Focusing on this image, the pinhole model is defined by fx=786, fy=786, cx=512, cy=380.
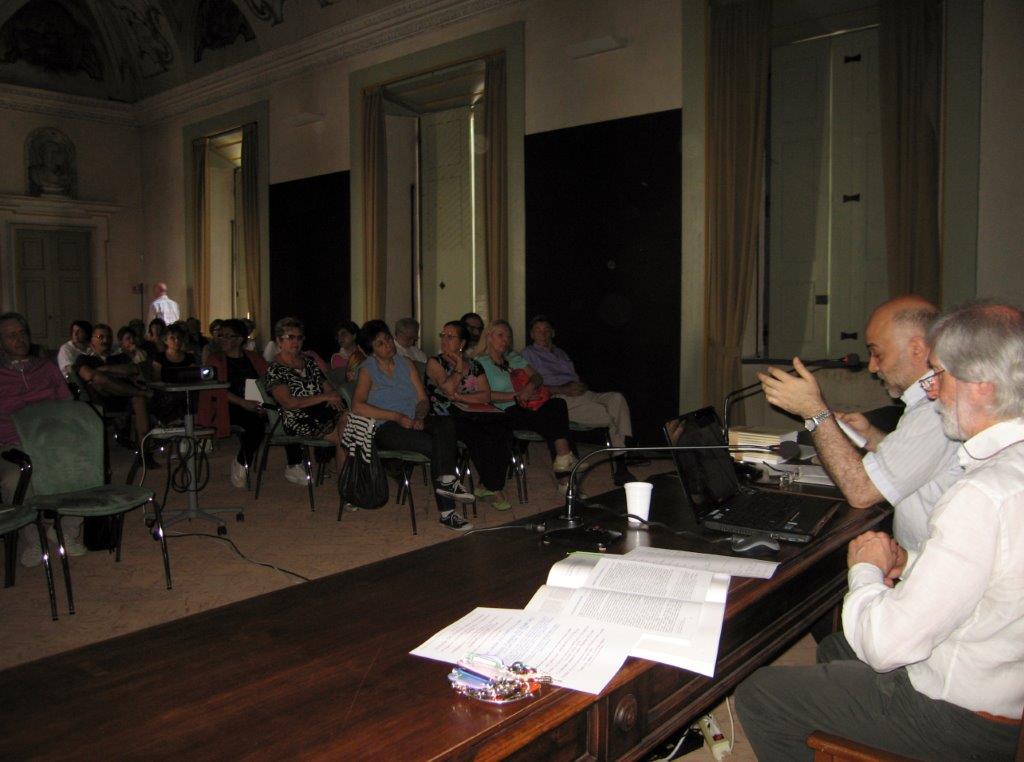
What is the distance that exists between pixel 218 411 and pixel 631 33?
481 centimetres

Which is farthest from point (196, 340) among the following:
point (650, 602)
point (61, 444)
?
point (650, 602)

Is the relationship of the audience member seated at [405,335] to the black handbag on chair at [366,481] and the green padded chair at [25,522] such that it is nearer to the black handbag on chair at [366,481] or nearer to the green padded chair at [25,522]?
the black handbag on chair at [366,481]

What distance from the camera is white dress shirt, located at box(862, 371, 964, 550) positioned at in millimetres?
2111

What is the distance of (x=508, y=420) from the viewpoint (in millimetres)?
5613

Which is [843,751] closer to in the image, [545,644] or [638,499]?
[545,644]

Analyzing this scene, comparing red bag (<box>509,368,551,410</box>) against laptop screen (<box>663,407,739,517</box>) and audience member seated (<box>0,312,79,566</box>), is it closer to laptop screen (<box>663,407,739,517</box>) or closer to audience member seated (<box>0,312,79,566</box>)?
audience member seated (<box>0,312,79,566</box>)

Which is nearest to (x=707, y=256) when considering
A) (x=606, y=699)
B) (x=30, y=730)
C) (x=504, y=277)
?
(x=504, y=277)

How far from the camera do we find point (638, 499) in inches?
88.0

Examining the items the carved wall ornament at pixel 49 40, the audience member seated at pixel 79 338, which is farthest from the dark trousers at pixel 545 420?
the carved wall ornament at pixel 49 40

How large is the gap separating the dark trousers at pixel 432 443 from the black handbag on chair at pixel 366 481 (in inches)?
7.7

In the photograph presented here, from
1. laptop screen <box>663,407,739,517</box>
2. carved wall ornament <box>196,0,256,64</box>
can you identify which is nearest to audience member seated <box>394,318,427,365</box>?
laptop screen <box>663,407,739,517</box>

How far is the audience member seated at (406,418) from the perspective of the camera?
497 cm

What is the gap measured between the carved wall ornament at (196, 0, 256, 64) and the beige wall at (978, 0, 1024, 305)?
903cm

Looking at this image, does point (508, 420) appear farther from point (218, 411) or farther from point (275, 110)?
point (275, 110)
